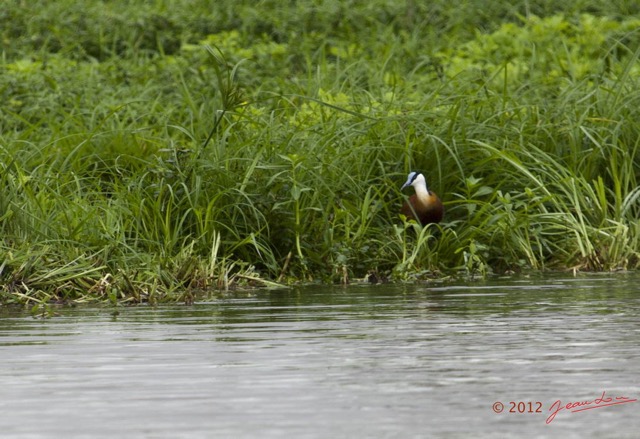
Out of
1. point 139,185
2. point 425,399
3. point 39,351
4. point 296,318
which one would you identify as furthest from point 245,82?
point 425,399

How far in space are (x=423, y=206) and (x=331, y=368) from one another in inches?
182

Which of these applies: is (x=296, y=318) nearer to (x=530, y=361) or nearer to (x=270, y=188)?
(x=530, y=361)

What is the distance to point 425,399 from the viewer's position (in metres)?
4.91

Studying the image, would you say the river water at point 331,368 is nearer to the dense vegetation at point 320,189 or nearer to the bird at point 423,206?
the dense vegetation at point 320,189

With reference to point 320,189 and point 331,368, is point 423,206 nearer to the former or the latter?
point 320,189

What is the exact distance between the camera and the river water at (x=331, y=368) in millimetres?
4508

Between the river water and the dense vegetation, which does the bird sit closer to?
the dense vegetation

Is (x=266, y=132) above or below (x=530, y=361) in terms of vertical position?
above

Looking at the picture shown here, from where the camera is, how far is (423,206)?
10180mm

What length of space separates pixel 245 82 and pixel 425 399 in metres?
11.0

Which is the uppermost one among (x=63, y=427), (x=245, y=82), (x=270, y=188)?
(x=245, y=82)
